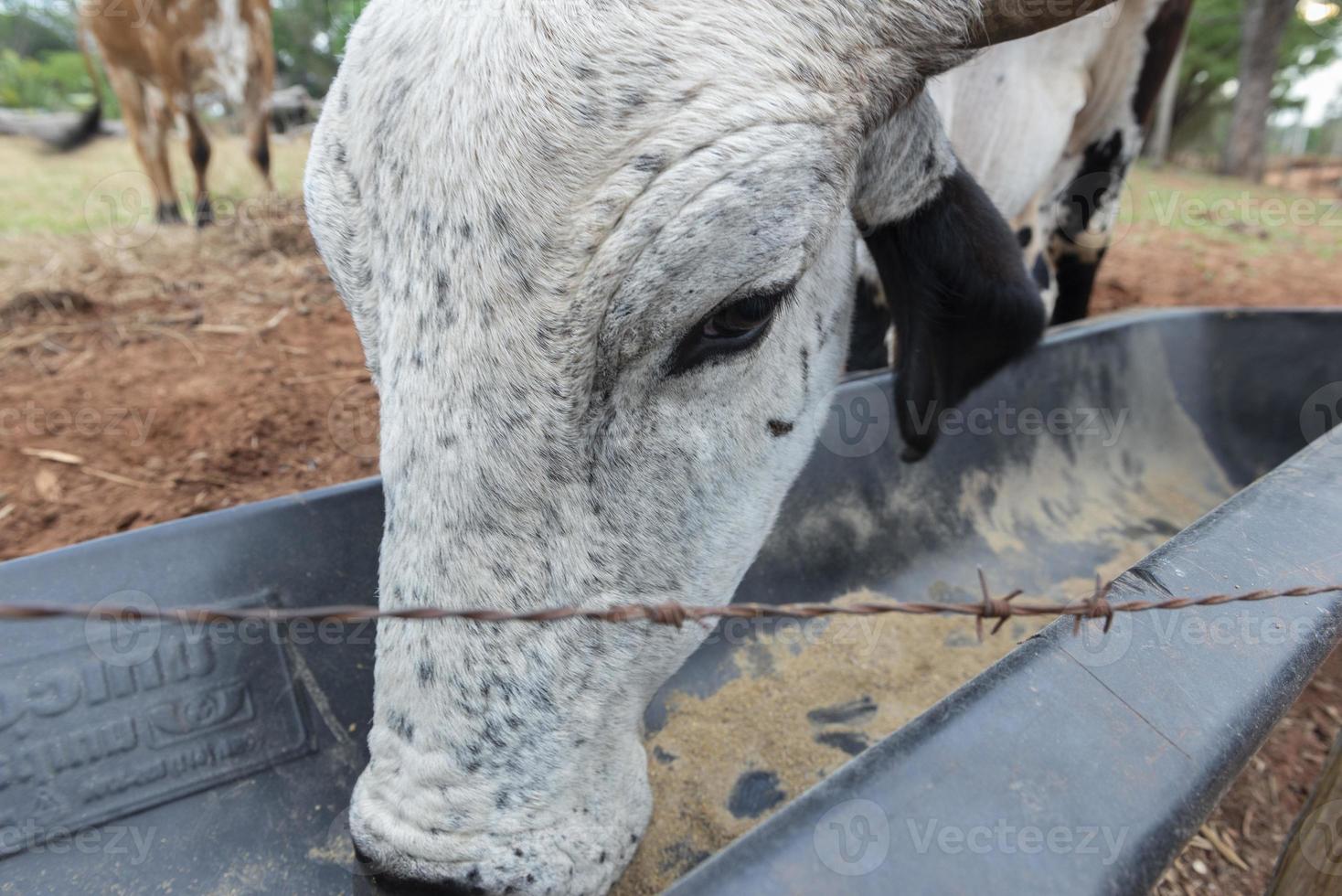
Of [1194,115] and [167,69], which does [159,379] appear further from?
[1194,115]

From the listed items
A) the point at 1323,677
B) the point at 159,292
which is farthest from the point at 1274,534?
the point at 159,292

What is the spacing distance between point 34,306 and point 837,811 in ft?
15.9

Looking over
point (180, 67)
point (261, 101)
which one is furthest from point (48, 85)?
point (261, 101)

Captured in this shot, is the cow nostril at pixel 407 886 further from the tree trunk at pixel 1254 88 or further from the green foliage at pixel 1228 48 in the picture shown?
the green foliage at pixel 1228 48

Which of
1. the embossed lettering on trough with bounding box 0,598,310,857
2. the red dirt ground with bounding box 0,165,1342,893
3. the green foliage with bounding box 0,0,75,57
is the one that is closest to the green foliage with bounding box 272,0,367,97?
the green foliage with bounding box 0,0,75,57

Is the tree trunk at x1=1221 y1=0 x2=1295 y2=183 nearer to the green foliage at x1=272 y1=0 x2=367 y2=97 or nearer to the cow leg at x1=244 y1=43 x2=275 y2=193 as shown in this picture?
the cow leg at x1=244 y1=43 x2=275 y2=193

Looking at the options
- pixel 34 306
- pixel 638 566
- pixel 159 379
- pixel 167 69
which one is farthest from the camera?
pixel 167 69

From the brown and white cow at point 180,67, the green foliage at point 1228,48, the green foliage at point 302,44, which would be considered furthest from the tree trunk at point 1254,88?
the green foliage at point 302,44

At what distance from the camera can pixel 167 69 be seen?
21.7 ft

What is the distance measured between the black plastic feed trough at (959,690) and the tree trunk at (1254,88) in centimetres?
1404

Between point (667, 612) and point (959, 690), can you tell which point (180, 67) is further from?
point (959, 690)

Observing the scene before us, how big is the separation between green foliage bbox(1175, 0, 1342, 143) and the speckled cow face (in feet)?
62.9

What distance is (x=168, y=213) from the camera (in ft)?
22.8

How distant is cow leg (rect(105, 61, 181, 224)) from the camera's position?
7.02m
